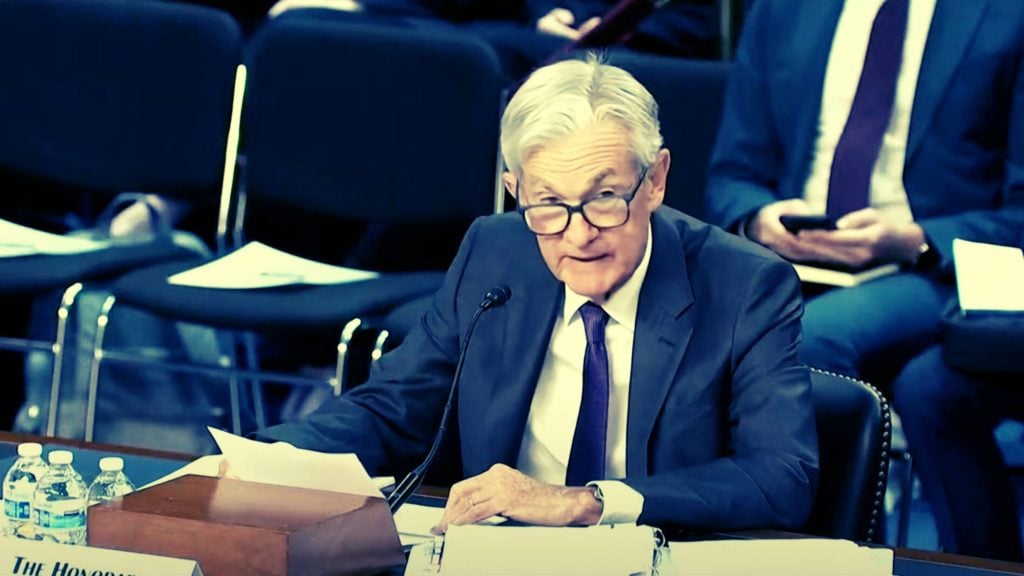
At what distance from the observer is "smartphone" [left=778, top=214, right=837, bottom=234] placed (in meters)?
2.98

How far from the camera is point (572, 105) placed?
2.02m

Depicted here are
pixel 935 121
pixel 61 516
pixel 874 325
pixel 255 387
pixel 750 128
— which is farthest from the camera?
pixel 255 387

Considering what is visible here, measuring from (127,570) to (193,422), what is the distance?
2433 mm

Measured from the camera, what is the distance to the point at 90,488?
1.76 metres

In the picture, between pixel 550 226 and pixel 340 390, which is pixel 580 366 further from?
pixel 340 390

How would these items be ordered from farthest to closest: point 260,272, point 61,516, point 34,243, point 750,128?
point 34,243, point 260,272, point 750,128, point 61,516

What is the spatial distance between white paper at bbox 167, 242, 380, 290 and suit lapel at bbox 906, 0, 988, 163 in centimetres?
121

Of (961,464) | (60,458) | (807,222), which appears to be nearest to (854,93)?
(807,222)

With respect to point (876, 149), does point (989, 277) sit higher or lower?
lower

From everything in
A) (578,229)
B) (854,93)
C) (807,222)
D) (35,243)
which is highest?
(854,93)

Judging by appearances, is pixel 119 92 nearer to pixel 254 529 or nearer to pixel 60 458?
pixel 60 458

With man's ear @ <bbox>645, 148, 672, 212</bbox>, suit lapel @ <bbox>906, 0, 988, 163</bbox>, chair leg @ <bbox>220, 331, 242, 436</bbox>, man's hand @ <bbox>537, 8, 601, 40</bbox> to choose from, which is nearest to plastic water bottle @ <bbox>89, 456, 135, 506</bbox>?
man's ear @ <bbox>645, 148, 672, 212</bbox>

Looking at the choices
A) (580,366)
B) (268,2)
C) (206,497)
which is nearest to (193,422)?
(268,2)

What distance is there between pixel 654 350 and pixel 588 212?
7.9 inches
